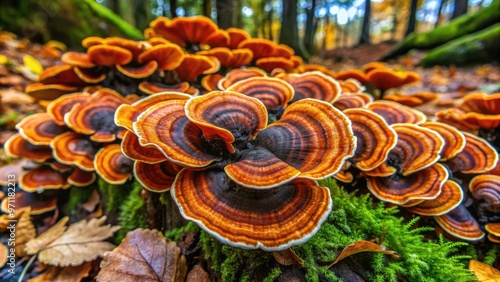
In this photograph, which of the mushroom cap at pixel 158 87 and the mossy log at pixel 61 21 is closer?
the mushroom cap at pixel 158 87

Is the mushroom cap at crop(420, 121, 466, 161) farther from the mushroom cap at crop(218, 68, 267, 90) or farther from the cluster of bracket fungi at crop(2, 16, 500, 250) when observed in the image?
the mushroom cap at crop(218, 68, 267, 90)

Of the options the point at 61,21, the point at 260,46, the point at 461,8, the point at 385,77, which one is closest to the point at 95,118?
the point at 260,46

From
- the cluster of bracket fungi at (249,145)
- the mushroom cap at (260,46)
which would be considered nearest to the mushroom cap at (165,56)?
the cluster of bracket fungi at (249,145)

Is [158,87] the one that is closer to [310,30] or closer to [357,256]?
[357,256]

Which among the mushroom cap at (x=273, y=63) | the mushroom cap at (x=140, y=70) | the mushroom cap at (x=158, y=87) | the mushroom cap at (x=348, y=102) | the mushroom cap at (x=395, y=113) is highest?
the mushroom cap at (x=140, y=70)

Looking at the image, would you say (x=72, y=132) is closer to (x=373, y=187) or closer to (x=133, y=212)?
(x=133, y=212)

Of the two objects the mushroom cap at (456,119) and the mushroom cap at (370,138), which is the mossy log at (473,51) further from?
the mushroom cap at (370,138)
